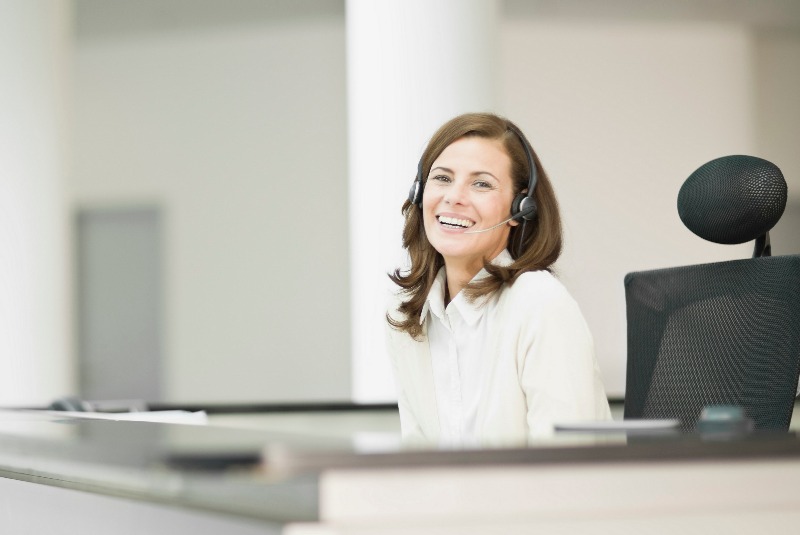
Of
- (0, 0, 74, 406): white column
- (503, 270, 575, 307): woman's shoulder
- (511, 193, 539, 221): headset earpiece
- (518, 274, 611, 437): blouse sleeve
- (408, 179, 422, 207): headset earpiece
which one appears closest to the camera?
(518, 274, 611, 437): blouse sleeve

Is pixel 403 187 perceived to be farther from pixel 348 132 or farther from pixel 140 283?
pixel 140 283

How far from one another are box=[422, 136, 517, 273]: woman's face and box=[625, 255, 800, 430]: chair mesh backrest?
311mm

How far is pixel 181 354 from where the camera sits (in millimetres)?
3490

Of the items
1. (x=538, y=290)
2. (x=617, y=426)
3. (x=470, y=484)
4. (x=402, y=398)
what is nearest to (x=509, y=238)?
(x=538, y=290)

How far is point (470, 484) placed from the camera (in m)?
0.79

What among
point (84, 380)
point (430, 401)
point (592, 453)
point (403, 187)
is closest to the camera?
point (592, 453)

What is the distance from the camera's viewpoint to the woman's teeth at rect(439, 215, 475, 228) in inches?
74.8

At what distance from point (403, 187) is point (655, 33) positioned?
1043 mm

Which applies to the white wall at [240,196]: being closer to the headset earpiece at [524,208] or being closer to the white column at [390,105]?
the white column at [390,105]

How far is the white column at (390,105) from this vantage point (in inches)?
131

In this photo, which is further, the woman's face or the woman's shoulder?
the woman's face

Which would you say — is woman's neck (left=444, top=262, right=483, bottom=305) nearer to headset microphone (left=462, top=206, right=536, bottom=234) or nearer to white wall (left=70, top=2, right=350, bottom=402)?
headset microphone (left=462, top=206, right=536, bottom=234)

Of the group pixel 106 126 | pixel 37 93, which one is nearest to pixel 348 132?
pixel 106 126


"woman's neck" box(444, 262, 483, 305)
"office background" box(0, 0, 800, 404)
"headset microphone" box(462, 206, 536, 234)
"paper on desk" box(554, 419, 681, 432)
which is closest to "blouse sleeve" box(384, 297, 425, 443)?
"woman's neck" box(444, 262, 483, 305)
